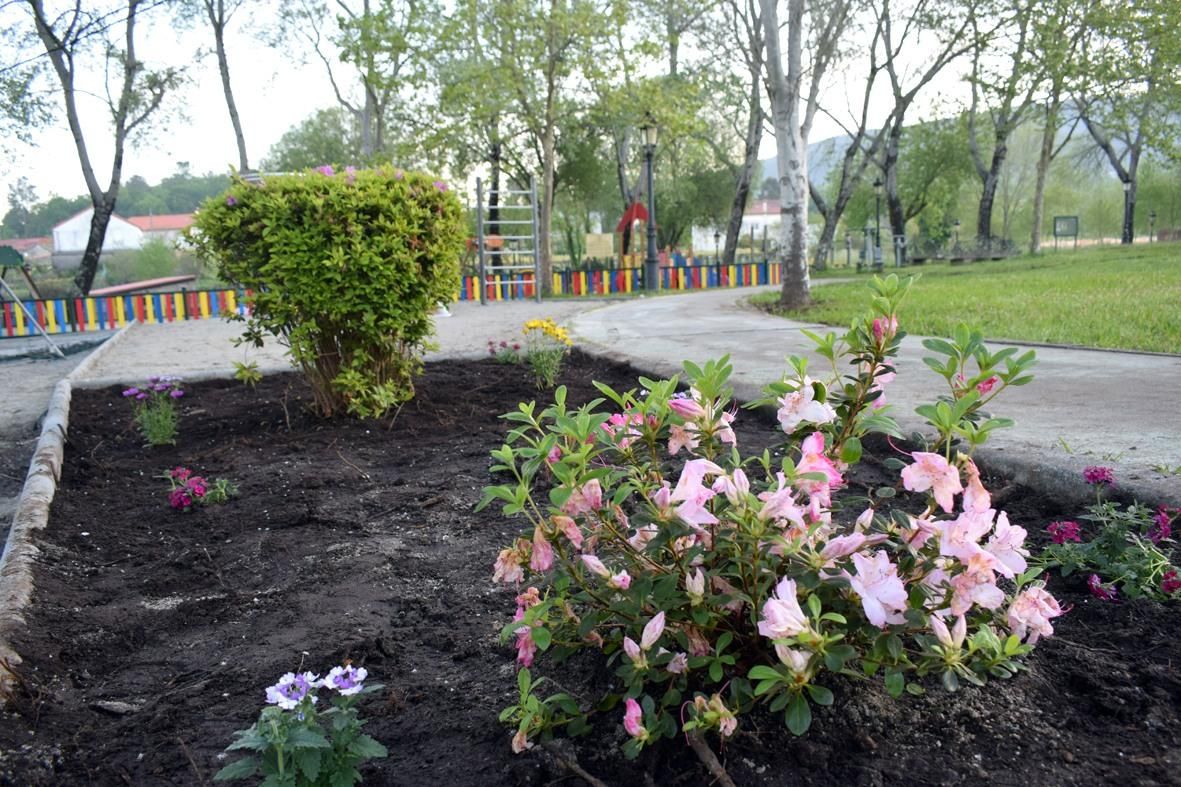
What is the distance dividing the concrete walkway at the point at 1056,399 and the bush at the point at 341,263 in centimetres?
159

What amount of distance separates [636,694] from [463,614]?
2.91ft

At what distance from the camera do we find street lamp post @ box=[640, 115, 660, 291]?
20.3m

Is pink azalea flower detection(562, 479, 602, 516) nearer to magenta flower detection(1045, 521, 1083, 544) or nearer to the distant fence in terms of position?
magenta flower detection(1045, 521, 1083, 544)

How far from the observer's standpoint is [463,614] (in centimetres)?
221

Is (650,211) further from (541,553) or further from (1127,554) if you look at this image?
(541,553)

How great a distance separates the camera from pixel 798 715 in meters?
1.25

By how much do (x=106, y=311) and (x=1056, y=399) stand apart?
54.0 ft

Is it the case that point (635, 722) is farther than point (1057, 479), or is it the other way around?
point (1057, 479)

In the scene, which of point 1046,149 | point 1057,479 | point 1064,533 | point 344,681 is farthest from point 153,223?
point 1064,533

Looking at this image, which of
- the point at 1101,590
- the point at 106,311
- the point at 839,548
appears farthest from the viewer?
the point at 106,311

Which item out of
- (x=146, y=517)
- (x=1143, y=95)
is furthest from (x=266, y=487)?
(x=1143, y=95)

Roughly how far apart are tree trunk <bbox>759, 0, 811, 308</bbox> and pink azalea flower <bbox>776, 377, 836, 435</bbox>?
Result: 1040 centimetres

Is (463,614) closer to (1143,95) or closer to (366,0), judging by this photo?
(366,0)

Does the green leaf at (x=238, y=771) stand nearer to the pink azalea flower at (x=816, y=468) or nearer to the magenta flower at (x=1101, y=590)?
the pink azalea flower at (x=816, y=468)
